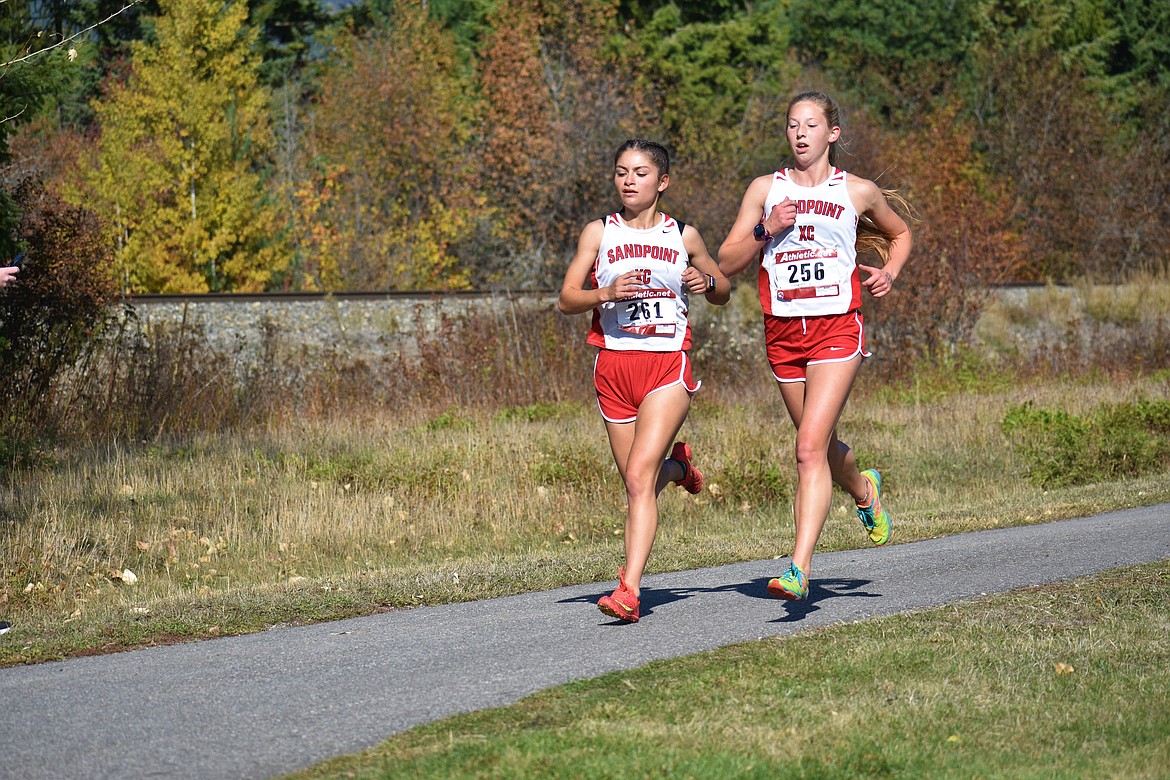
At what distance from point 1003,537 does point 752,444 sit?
16.9 ft

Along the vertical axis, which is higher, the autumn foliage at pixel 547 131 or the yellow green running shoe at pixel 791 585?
the autumn foliage at pixel 547 131

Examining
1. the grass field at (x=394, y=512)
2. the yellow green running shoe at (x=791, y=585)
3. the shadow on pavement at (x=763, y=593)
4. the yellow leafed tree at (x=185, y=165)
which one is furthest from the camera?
the yellow leafed tree at (x=185, y=165)

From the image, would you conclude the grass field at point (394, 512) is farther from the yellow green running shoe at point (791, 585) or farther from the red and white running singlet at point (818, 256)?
the red and white running singlet at point (818, 256)

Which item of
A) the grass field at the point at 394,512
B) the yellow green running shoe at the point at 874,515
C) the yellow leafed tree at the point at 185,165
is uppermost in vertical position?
the yellow leafed tree at the point at 185,165

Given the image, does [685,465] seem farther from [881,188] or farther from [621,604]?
[881,188]

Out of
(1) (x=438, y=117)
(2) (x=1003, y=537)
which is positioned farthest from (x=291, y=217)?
(2) (x=1003, y=537)

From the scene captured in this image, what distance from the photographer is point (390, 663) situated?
642 centimetres

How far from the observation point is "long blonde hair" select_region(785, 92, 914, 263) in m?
7.16

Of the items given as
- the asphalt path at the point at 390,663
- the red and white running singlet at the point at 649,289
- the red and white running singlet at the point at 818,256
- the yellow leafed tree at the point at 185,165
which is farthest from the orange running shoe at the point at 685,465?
the yellow leafed tree at the point at 185,165

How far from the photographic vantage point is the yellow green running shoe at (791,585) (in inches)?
267

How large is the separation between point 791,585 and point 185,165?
30.8 m

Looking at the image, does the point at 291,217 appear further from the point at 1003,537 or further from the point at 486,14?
the point at 1003,537

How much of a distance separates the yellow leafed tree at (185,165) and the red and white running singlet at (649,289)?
2928 centimetres

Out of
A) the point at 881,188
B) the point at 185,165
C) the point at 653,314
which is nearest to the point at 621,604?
the point at 653,314
